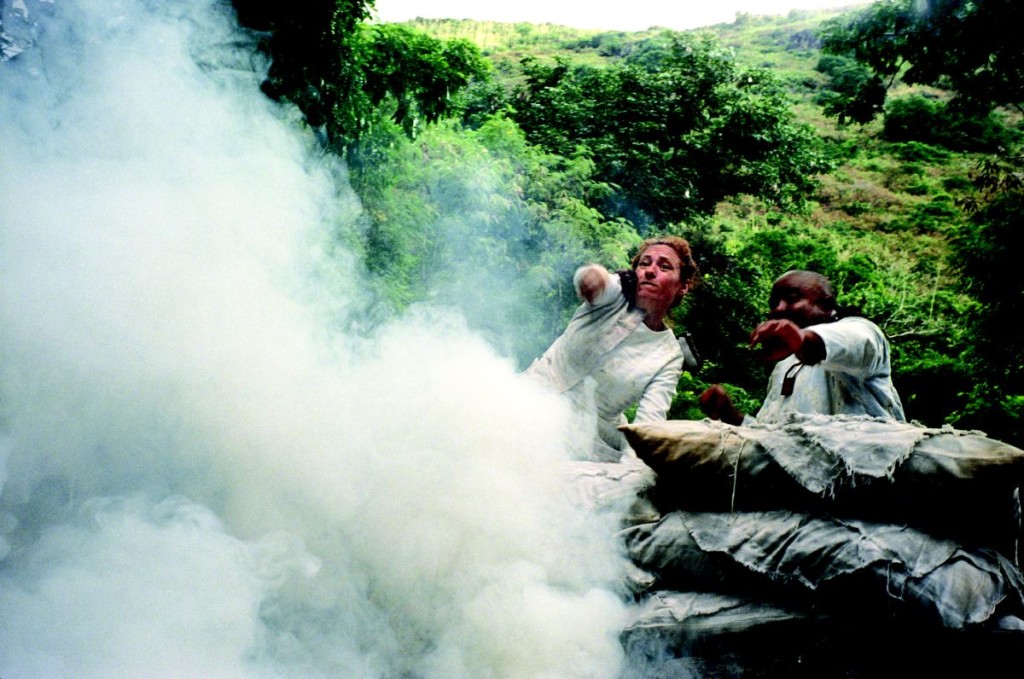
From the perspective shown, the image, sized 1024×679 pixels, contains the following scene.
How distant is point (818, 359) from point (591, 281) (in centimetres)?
116

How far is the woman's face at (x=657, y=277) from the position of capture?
345 centimetres

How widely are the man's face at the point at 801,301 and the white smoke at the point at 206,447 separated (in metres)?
1.37

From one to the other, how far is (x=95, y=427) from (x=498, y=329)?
285 inches

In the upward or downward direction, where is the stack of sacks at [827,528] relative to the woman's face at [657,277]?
downward

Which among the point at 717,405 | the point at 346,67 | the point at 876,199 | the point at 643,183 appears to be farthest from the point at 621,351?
the point at 876,199

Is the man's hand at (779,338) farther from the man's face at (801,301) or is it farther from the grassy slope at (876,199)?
the grassy slope at (876,199)

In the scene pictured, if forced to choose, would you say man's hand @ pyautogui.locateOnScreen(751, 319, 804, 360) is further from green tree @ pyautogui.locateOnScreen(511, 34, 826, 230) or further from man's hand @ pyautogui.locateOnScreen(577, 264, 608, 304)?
green tree @ pyautogui.locateOnScreen(511, 34, 826, 230)

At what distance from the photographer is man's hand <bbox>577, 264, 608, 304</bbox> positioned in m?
3.11

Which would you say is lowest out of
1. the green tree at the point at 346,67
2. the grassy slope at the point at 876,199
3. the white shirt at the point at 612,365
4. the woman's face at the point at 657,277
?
the grassy slope at the point at 876,199

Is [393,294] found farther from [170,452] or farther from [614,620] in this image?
[614,620]

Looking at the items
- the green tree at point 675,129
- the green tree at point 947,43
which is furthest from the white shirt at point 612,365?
the green tree at point 675,129

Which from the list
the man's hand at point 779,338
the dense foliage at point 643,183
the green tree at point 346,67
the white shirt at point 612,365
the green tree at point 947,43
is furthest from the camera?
the green tree at point 947,43

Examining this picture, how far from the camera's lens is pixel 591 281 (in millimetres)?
3119

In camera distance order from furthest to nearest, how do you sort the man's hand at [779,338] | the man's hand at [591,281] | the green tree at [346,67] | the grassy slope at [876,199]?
the grassy slope at [876,199], the green tree at [346,67], the man's hand at [591,281], the man's hand at [779,338]
